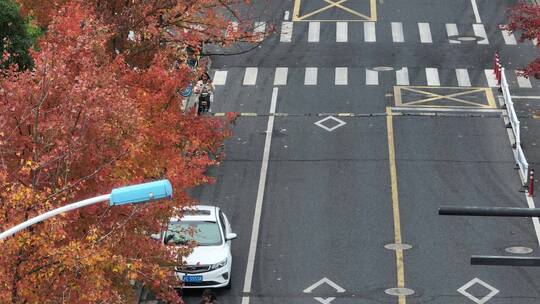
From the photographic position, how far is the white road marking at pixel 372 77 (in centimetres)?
5088

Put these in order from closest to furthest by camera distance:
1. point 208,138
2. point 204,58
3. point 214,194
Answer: point 208,138, point 214,194, point 204,58

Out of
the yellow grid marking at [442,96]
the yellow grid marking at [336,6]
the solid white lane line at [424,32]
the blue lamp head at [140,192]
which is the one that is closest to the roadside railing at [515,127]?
the yellow grid marking at [442,96]

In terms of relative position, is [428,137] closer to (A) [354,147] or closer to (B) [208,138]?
(A) [354,147]

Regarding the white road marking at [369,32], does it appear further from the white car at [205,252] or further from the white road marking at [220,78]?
the white car at [205,252]

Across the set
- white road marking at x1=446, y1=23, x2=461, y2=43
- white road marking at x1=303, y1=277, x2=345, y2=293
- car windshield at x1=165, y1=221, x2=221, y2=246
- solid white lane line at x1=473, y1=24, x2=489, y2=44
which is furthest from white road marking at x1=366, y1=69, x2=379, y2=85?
car windshield at x1=165, y1=221, x2=221, y2=246

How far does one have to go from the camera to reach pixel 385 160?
139 ft

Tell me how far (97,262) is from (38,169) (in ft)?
6.25

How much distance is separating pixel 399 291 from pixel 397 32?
85.9 feet

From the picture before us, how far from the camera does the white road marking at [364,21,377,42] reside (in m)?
56.8

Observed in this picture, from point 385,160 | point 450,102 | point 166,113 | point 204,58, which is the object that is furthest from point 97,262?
point 204,58

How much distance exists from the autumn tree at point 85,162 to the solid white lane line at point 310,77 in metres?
18.2

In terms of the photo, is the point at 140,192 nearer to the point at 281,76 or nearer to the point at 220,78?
the point at 220,78

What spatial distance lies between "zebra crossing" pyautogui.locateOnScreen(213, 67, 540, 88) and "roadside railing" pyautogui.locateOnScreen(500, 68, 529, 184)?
59.6 inches

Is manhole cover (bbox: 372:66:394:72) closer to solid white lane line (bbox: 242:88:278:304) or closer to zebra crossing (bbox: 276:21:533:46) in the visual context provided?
zebra crossing (bbox: 276:21:533:46)
